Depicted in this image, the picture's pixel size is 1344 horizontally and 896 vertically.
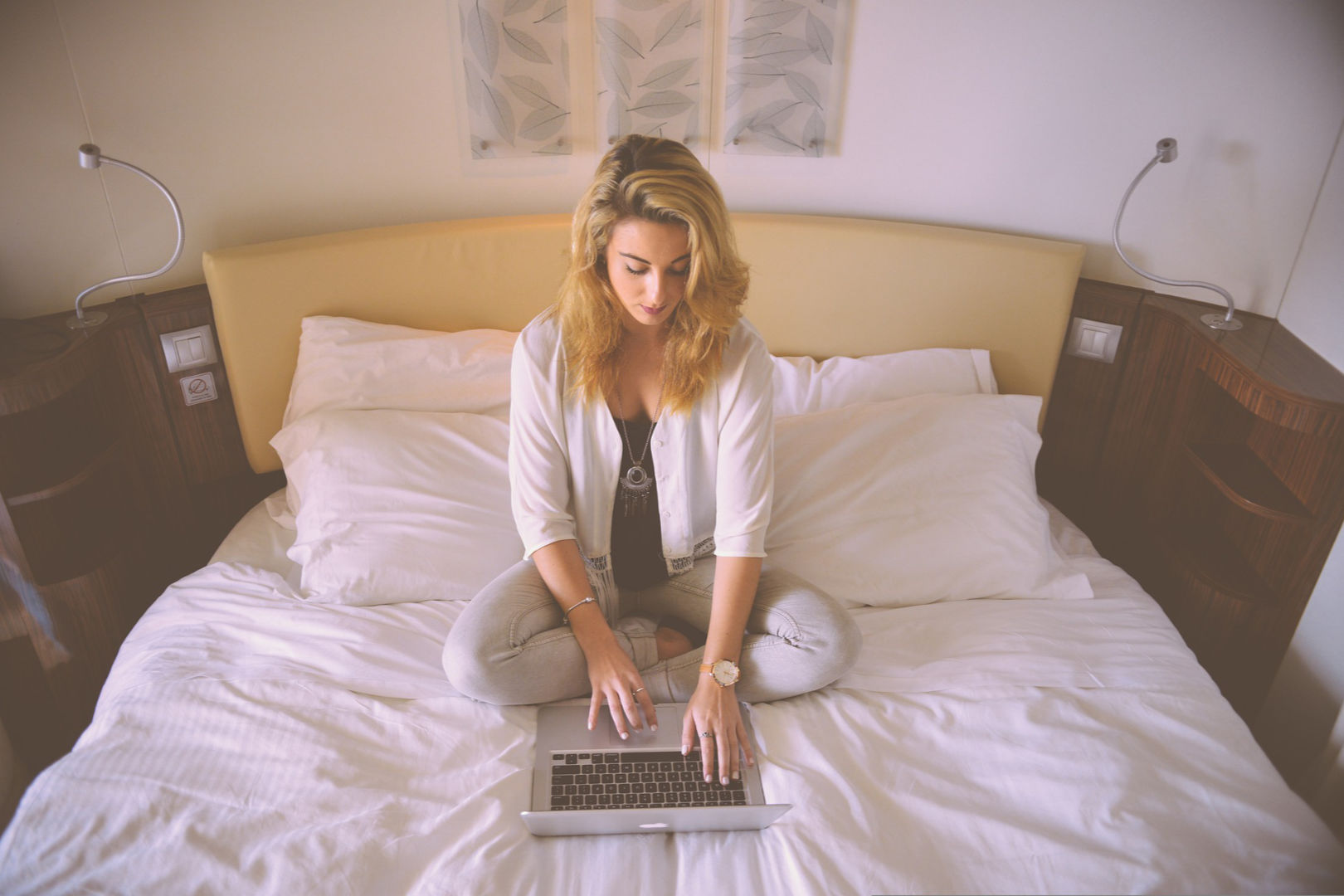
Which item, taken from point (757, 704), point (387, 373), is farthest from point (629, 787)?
point (387, 373)

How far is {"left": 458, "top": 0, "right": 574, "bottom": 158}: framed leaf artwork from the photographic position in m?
2.00

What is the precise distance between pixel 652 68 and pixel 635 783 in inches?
63.8

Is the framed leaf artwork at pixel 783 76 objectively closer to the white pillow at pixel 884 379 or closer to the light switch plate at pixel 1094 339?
the white pillow at pixel 884 379

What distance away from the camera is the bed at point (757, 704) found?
1.19 metres

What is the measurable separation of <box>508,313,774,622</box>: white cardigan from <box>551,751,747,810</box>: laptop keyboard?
36 cm

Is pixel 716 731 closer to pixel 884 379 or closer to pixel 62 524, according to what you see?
pixel 884 379

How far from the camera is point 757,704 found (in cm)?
148

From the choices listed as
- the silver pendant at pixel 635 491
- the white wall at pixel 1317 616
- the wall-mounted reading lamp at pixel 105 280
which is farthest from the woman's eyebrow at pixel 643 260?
the white wall at pixel 1317 616

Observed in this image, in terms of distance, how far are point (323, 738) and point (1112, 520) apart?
1878 millimetres

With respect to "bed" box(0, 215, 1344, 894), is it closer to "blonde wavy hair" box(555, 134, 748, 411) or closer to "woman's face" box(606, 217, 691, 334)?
"blonde wavy hair" box(555, 134, 748, 411)

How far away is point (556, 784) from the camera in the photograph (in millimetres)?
1306

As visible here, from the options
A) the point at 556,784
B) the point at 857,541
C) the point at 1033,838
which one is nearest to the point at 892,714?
the point at 1033,838

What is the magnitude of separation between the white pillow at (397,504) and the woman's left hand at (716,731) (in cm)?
55

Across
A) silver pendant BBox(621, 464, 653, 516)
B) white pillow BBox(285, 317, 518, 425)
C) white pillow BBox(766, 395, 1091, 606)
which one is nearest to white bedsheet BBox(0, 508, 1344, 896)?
white pillow BBox(766, 395, 1091, 606)
